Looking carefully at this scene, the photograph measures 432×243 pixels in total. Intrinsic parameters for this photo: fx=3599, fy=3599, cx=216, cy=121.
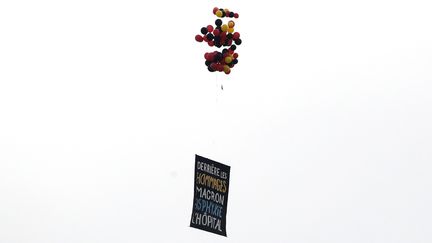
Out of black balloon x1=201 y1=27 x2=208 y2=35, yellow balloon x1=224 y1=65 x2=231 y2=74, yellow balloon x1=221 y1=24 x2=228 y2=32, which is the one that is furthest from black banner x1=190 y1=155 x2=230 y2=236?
yellow balloon x1=221 y1=24 x2=228 y2=32

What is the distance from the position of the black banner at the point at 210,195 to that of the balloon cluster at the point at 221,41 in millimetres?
3094

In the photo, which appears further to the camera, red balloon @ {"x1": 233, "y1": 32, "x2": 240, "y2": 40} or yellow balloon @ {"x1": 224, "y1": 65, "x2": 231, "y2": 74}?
red balloon @ {"x1": 233, "y1": 32, "x2": 240, "y2": 40}

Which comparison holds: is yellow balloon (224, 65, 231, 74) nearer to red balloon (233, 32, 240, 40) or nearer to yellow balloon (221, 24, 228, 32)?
red balloon (233, 32, 240, 40)

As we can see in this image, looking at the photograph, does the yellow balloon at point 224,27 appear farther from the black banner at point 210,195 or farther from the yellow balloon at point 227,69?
the black banner at point 210,195

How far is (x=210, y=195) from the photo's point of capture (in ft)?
391

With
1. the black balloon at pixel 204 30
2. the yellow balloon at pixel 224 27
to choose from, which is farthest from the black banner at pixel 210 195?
the yellow balloon at pixel 224 27

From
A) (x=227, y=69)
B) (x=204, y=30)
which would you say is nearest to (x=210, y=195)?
(x=227, y=69)

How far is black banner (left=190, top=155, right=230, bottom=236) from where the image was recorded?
389 feet

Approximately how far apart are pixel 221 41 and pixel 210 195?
5.14 metres

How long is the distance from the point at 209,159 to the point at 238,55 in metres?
3.56

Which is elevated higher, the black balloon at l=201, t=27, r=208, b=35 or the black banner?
the black balloon at l=201, t=27, r=208, b=35

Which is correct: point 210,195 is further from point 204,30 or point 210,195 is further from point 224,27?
point 224,27

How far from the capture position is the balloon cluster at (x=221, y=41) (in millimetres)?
118188

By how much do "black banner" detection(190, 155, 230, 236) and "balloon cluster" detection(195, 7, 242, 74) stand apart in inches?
122
